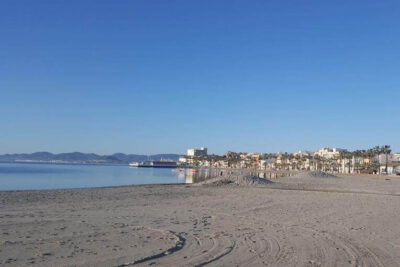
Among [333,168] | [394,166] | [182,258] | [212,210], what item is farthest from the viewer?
[333,168]

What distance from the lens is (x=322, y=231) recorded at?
11.1 meters

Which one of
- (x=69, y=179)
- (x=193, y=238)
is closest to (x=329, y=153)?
(x=69, y=179)

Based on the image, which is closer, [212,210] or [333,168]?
[212,210]

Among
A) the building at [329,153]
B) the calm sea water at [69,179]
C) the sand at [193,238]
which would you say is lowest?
the calm sea water at [69,179]

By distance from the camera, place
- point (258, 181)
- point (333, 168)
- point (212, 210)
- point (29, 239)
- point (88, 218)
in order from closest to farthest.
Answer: point (29, 239), point (88, 218), point (212, 210), point (258, 181), point (333, 168)

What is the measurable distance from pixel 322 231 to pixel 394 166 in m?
95.8

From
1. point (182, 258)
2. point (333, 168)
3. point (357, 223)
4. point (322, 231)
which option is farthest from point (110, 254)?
point (333, 168)

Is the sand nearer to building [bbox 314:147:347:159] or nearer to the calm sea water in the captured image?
the calm sea water

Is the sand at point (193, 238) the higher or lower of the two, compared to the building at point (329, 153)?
lower

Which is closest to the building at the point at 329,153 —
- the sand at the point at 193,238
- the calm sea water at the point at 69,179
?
the calm sea water at the point at 69,179

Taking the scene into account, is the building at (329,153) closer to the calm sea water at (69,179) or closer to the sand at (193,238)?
the calm sea water at (69,179)

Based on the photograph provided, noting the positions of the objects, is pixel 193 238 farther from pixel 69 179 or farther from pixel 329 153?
pixel 329 153

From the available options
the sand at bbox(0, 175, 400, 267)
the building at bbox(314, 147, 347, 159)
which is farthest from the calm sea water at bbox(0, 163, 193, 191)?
the building at bbox(314, 147, 347, 159)

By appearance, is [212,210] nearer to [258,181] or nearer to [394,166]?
[258,181]
